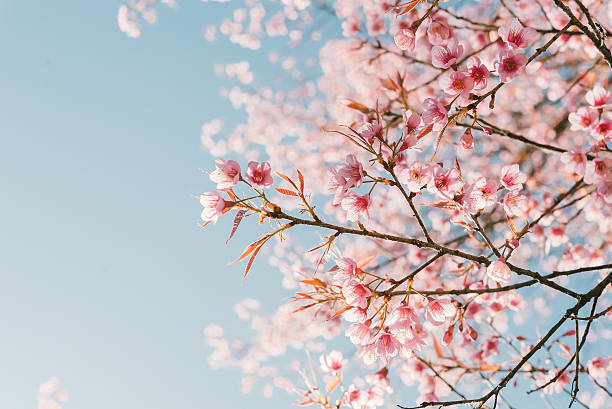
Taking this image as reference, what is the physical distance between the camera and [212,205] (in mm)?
1602

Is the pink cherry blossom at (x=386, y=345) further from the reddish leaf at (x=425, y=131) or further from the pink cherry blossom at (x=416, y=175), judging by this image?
the reddish leaf at (x=425, y=131)

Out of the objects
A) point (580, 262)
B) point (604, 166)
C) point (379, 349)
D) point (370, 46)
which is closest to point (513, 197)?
point (604, 166)

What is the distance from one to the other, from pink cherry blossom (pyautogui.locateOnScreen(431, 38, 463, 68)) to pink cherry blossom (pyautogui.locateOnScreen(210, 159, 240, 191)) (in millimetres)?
934

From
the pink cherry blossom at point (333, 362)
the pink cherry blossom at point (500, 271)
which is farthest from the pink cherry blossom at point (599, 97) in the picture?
the pink cherry blossom at point (333, 362)

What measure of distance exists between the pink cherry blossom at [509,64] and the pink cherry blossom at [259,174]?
971mm

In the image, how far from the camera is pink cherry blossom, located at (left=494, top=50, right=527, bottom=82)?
170 cm

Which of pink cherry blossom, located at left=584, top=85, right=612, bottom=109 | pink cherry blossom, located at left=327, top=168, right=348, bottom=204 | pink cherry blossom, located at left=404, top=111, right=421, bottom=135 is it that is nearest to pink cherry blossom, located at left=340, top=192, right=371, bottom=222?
pink cherry blossom, located at left=327, top=168, right=348, bottom=204

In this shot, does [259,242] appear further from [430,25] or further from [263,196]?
[430,25]

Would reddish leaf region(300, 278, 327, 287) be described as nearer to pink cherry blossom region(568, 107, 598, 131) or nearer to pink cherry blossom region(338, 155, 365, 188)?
pink cherry blossom region(338, 155, 365, 188)

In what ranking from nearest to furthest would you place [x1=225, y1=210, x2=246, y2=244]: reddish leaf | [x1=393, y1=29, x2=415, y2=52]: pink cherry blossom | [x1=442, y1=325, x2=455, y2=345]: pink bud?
[x1=225, y1=210, x2=246, y2=244]: reddish leaf < [x1=393, y1=29, x2=415, y2=52]: pink cherry blossom < [x1=442, y1=325, x2=455, y2=345]: pink bud

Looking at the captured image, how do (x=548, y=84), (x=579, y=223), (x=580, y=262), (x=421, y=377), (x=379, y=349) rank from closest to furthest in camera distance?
1. (x=379, y=349)
2. (x=421, y=377)
3. (x=580, y=262)
4. (x=548, y=84)
5. (x=579, y=223)

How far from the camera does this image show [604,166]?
6.75 ft

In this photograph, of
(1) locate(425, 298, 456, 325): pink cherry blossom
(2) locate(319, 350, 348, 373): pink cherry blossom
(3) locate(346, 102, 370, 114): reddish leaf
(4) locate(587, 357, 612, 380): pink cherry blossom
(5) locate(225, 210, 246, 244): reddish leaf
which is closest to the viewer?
(5) locate(225, 210, 246, 244): reddish leaf

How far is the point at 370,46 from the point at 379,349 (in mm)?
2274
